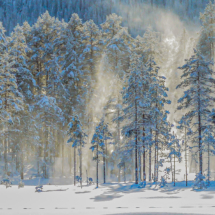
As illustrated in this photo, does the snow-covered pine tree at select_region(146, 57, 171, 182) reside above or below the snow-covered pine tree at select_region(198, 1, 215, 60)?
below

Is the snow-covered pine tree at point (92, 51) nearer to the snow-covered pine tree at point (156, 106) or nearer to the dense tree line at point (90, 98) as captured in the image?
the dense tree line at point (90, 98)

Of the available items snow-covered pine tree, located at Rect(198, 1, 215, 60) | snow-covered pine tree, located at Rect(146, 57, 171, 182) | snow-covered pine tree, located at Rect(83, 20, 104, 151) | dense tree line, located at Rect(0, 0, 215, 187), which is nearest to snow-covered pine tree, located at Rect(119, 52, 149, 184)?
dense tree line, located at Rect(0, 0, 215, 187)

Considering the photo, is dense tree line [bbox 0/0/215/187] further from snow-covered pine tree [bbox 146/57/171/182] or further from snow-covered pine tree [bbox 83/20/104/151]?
snow-covered pine tree [bbox 146/57/171/182]

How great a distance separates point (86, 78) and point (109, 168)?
14.0m

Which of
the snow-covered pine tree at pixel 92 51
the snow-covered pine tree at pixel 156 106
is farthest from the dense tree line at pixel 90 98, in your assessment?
the snow-covered pine tree at pixel 156 106

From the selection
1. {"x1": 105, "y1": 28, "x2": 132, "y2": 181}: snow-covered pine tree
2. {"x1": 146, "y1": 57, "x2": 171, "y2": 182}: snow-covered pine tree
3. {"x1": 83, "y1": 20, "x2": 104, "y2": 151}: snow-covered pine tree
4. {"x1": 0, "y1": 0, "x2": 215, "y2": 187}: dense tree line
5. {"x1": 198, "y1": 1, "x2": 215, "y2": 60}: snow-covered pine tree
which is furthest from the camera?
{"x1": 83, "y1": 20, "x2": 104, "y2": 151}: snow-covered pine tree

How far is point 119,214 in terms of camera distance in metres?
12.8

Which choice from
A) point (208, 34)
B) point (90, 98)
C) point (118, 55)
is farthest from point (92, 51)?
point (208, 34)

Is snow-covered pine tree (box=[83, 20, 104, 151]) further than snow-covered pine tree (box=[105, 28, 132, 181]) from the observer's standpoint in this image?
Yes

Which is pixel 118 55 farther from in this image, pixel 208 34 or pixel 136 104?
pixel 136 104

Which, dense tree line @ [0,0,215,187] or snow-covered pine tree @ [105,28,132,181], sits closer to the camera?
dense tree line @ [0,0,215,187]

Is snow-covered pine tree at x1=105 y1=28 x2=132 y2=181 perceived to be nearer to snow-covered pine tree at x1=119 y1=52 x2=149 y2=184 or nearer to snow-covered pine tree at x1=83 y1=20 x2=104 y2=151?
snow-covered pine tree at x1=83 y1=20 x2=104 y2=151

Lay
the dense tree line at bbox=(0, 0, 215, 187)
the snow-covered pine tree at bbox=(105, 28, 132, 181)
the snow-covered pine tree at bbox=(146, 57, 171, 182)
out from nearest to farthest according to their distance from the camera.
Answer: the dense tree line at bbox=(0, 0, 215, 187)
the snow-covered pine tree at bbox=(146, 57, 171, 182)
the snow-covered pine tree at bbox=(105, 28, 132, 181)

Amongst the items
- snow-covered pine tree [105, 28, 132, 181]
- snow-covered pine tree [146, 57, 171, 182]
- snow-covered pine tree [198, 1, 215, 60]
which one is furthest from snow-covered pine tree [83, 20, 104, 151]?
snow-covered pine tree [198, 1, 215, 60]
